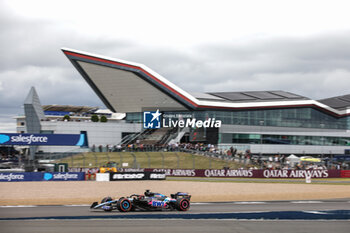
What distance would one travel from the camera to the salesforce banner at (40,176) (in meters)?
33.4

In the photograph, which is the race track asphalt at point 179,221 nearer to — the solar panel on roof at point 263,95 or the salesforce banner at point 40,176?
the salesforce banner at point 40,176

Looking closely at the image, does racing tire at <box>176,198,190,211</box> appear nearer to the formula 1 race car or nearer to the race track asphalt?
the formula 1 race car

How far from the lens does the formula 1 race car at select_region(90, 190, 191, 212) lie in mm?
18062

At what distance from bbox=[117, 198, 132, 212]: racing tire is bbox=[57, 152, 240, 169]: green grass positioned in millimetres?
24819

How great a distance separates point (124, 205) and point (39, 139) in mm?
19706

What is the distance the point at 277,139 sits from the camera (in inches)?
2751

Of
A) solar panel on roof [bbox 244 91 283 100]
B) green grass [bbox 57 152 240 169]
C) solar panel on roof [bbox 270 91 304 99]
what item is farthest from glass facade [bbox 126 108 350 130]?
green grass [bbox 57 152 240 169]

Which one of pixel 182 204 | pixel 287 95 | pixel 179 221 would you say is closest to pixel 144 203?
pixel 182 204

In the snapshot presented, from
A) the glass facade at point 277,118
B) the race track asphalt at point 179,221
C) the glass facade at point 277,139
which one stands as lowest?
the race track asphalt at point 179,221

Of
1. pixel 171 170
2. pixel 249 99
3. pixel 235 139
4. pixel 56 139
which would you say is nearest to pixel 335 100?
pixel 249 99

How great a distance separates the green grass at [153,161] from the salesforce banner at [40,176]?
7.04 meters

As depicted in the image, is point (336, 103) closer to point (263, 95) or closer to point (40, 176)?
point (263, 95)

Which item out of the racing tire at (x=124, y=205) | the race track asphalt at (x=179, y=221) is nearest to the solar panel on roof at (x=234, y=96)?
the race track asphalt at (x=179, y=221)

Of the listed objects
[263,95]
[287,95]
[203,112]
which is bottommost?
[203,112]
